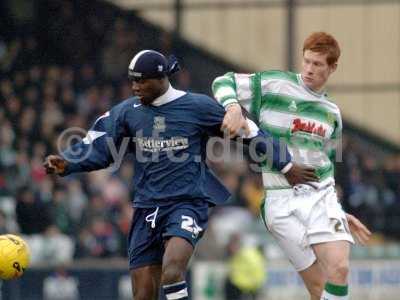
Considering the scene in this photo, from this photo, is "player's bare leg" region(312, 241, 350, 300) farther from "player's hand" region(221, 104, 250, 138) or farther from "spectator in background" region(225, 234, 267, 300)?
"spectator in background" region(225, 234, 267, 300)

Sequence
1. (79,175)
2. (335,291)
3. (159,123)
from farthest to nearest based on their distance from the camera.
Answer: (79,175), (159,123), (335,291)

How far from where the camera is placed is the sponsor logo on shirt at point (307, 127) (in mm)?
10016

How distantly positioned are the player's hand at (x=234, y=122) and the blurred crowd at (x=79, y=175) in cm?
969

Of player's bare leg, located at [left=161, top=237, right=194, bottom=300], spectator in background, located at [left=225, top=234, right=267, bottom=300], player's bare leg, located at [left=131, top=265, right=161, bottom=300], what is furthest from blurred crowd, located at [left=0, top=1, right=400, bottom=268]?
player's bare leg, located at [left=161, top=237, right=194, bottom=300]

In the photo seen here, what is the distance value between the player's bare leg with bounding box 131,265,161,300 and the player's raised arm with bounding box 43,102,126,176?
85 centimetres

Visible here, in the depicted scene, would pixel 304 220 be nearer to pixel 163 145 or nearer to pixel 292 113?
pixel 292 113

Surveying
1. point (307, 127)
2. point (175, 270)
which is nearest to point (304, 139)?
point (307, 127)

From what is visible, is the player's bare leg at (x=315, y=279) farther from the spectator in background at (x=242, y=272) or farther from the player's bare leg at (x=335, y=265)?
the spectator in background at (x=242, y=272)

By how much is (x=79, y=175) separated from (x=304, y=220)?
34.6 ft

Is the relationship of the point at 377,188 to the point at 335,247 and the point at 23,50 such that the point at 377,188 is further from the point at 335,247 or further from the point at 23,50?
the point at 335,247

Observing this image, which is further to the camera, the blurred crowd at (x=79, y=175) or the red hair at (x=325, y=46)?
the blurred crowd at (x=79, y=175)

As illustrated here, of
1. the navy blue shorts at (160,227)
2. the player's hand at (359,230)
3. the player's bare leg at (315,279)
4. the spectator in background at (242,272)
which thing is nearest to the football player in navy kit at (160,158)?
the navy blue shorts at (160,227)

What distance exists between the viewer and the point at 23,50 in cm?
2244

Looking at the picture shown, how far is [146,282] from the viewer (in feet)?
32.2
